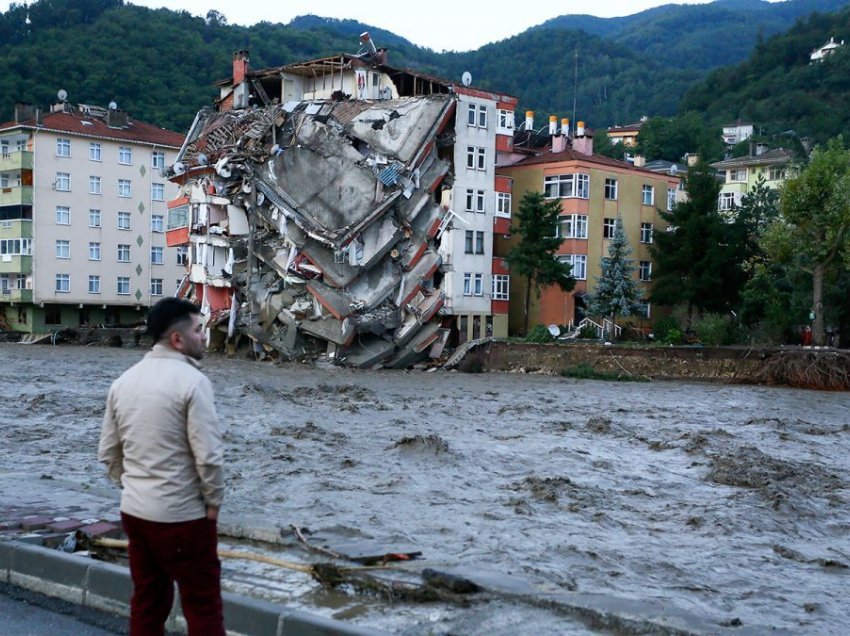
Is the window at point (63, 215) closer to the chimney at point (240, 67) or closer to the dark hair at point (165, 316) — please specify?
the chimney at point (240, 67)

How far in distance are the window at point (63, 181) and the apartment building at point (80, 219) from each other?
0.07m

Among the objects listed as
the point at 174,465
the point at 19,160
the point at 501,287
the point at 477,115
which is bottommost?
the point at 174,465

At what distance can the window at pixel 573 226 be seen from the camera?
5831 cm

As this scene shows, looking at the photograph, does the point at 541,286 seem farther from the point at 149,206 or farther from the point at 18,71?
the point at 18,71

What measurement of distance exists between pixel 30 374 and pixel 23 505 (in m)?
29.1

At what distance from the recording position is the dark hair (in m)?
5.71

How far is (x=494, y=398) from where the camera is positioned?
34312 millimetres

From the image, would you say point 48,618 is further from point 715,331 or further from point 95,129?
point 95,129

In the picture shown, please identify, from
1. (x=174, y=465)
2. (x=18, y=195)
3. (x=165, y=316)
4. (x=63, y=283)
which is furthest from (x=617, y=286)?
(x=174, y=465)

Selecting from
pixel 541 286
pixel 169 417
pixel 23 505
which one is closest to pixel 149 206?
pixel 541 286

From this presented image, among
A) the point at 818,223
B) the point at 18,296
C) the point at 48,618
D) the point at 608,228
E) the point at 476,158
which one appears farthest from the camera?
the point at 18,296

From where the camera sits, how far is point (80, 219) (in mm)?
72688

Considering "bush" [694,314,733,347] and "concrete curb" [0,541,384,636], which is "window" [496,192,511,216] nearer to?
"bush" [694,314,733,347]

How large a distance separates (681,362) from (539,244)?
36.9 feet
